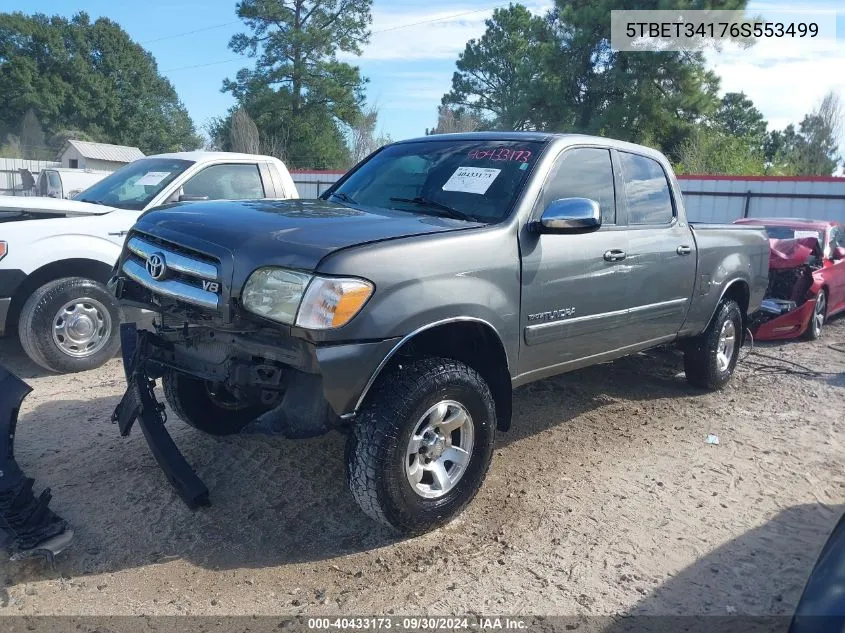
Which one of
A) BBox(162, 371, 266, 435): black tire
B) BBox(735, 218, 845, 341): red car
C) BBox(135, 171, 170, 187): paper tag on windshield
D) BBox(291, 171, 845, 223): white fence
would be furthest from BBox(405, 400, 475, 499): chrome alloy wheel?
BBox(291, 171, 845, 223): white fence

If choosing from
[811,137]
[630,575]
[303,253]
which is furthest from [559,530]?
[811,137]

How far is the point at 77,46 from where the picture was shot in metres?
64.0

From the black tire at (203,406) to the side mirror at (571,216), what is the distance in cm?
205

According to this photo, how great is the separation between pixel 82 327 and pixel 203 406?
2196 millimetres

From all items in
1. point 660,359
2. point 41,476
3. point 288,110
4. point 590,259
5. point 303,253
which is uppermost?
point 288,110

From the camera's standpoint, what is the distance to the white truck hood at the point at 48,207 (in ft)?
18.9

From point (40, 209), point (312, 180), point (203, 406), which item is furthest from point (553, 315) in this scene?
point (312, 180)

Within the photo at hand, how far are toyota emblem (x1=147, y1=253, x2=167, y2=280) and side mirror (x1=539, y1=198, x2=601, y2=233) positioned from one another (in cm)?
196

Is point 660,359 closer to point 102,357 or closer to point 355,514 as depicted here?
point 355,514

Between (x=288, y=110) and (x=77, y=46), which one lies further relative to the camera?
(x=77, y=46)

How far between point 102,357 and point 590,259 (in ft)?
13.6

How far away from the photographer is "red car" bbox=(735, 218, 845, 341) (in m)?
8.23

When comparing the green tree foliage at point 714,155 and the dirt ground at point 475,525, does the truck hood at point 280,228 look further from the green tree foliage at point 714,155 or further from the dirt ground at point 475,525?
the green tree foliage at point 714,155

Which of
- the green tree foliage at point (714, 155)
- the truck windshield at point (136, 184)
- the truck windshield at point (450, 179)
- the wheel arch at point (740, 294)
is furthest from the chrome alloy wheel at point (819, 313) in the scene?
the green tree foliage at point (714, 155)
